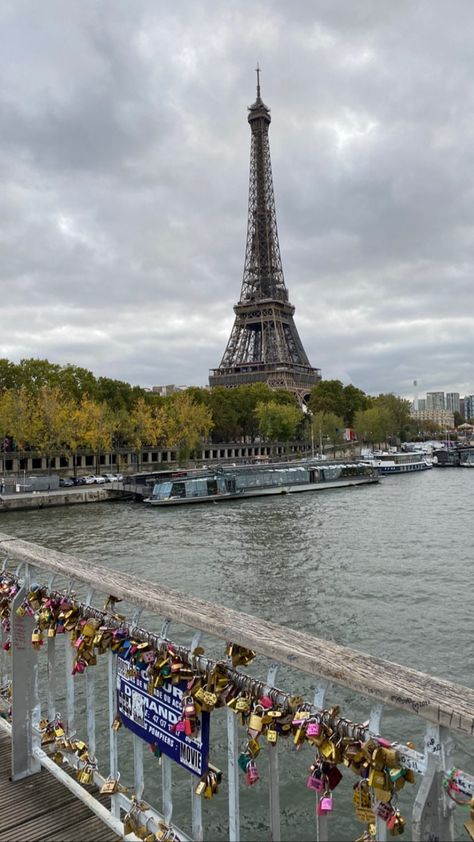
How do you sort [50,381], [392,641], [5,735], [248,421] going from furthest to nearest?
[248,421] < [50,381] < [392,641] < [5,735]

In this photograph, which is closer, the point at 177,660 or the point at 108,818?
the point at 177,660

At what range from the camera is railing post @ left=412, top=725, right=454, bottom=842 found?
196 cm

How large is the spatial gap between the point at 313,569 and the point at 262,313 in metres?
101

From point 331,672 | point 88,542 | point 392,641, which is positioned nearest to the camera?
point 331,672

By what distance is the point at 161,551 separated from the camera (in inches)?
950

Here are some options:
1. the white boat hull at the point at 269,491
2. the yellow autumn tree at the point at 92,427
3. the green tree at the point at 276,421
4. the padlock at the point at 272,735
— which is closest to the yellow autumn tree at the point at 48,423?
the yellow autumn tree at the point at 92,427

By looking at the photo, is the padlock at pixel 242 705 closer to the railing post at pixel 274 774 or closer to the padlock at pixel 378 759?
the railing post at pixel 274 774

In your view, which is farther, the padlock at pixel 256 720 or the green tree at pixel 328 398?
the green tree at pixel 328 398

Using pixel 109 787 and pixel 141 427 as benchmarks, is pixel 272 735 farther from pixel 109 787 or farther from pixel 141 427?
pixel 141 427

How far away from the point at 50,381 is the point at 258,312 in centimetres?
6244

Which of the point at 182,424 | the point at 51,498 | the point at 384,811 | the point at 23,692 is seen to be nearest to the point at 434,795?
the point at 384,811

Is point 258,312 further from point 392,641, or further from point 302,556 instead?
point 392,641

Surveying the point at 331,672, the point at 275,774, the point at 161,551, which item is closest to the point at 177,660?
the point at 275,774

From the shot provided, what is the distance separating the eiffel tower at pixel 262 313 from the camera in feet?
377
